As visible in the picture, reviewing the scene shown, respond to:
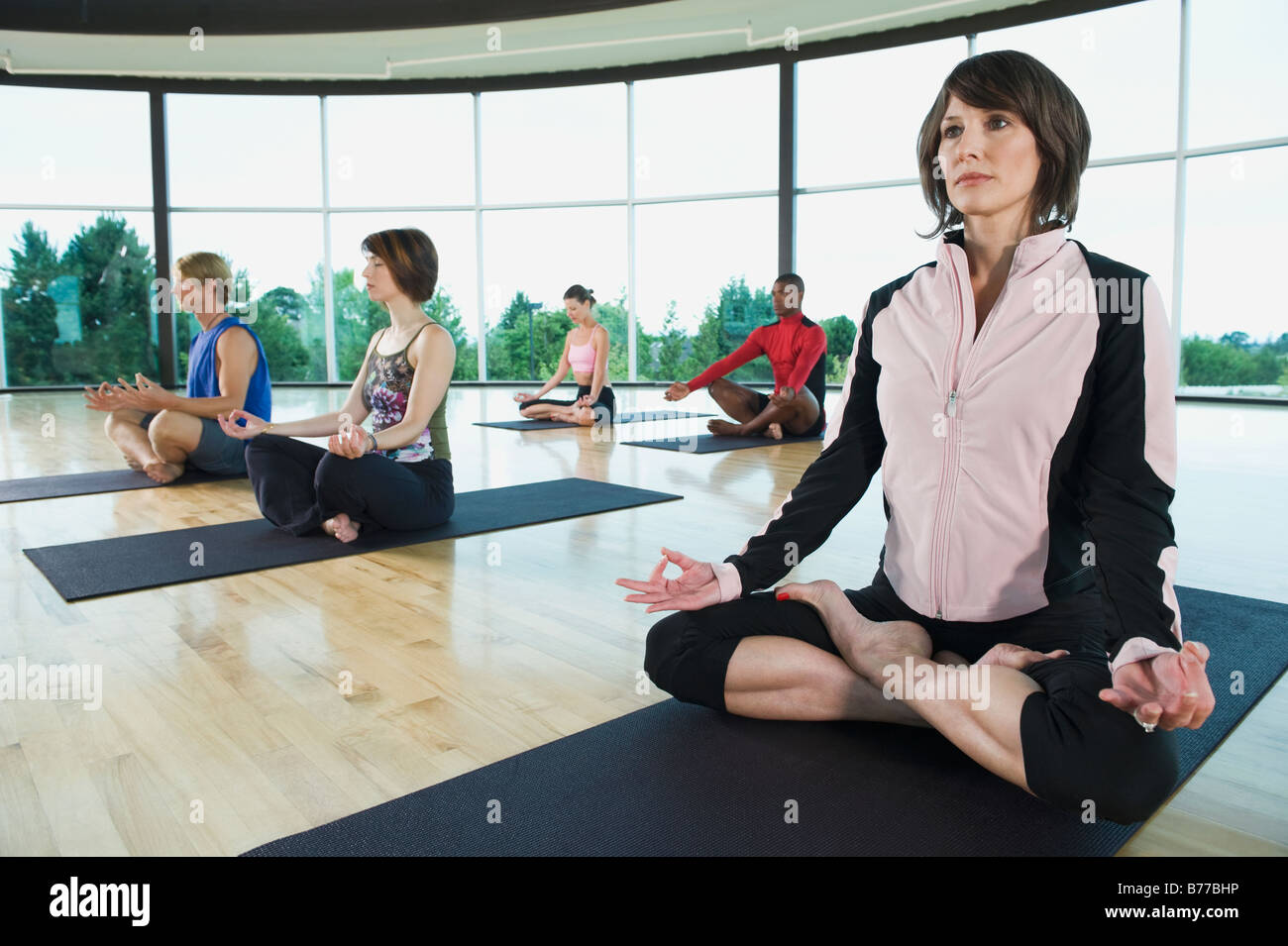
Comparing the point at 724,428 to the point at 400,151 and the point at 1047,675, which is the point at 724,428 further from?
the point at 400,151

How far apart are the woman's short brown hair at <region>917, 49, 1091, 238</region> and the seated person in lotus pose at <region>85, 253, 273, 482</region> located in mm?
3154

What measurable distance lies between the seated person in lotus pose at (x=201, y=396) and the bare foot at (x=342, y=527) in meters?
1.19

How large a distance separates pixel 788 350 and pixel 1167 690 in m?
4.51

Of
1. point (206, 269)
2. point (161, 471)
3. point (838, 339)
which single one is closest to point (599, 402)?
point (161, 471)

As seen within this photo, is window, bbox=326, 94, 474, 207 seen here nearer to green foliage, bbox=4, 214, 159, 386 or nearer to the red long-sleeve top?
green foliage, bbox=4, 214, 159, 386

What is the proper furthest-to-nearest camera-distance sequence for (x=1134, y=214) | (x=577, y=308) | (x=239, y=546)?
(x=1134, y=214), (x=577, y=308), (x=239, y=546)

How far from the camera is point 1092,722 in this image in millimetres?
1188

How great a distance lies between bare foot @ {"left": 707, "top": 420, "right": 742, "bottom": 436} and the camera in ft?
18.5

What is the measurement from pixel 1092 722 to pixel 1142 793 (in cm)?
11

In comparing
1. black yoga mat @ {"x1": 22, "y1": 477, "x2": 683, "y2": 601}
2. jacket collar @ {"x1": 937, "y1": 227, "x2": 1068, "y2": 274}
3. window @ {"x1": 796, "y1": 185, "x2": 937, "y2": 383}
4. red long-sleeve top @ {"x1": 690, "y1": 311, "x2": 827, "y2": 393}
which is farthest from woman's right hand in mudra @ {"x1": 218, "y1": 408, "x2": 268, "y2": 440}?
window @ {"x1": 796, "y1": 185, "x2": 937, "y2": 383}

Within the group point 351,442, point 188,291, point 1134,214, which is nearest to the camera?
point 351,442

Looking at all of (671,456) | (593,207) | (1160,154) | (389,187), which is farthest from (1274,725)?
(389,187)

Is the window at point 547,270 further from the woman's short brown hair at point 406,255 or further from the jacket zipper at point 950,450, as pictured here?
the jacket zipper at point 950,450

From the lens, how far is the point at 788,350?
5.50m
